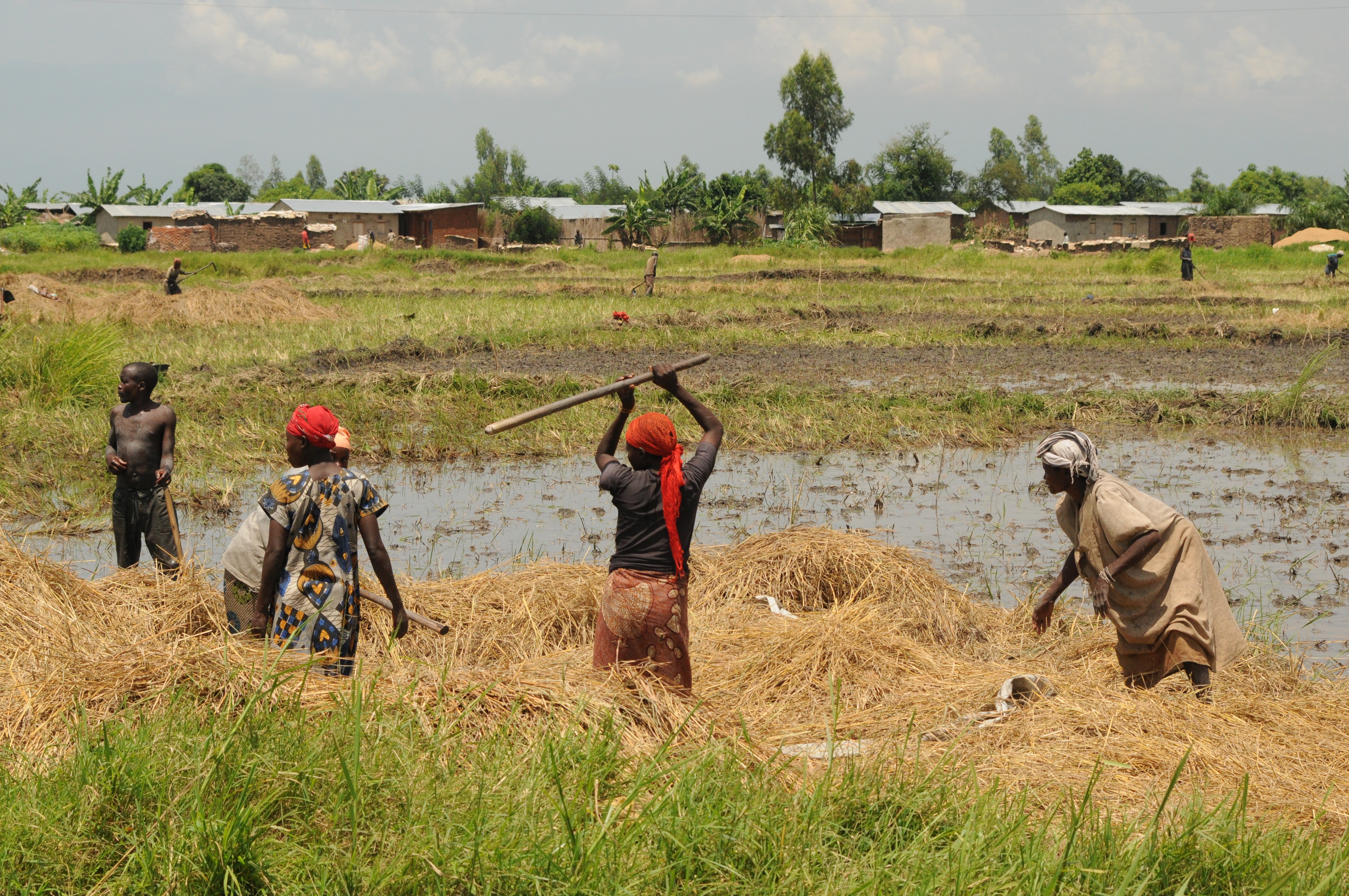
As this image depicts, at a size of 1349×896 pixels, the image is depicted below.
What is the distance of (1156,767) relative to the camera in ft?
11.8

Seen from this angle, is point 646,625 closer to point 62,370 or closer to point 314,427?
point 314,427

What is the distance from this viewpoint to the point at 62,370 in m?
10.7

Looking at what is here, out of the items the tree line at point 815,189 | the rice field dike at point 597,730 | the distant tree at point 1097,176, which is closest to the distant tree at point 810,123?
the tree line at point 815,189

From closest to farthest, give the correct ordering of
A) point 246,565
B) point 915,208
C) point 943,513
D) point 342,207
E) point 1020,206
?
1. point 246,565
2. point 943,513
3. point 342,207
4. point 915,208
5. point 1020,206

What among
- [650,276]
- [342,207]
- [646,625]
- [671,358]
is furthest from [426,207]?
[646,625]

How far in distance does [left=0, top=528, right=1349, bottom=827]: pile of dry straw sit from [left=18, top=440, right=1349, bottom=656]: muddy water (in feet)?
3.09

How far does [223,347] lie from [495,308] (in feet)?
21.1

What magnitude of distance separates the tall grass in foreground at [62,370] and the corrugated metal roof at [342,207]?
3617 cm

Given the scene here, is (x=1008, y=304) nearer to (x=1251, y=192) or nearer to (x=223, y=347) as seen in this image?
(x=223, y=347)

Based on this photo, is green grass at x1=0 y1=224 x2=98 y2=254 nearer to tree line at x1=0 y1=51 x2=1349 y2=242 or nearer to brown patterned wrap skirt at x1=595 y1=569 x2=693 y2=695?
tree line at x1=0 y1=51 x2=1349 y2=242

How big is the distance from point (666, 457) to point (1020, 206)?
61.9 metres

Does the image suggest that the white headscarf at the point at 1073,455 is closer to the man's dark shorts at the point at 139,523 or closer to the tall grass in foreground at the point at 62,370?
the man's dark shorts at the point at 139,523

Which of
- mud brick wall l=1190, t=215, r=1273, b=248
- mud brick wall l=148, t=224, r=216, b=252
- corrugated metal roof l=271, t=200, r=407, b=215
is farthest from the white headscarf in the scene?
corrugated metal roof l=271, t=200, r=407, b=215

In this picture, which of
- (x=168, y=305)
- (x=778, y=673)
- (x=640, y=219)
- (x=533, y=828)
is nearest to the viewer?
(x=533, y=828)
